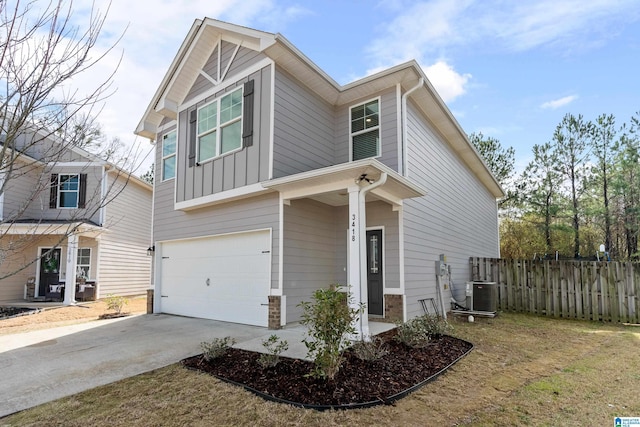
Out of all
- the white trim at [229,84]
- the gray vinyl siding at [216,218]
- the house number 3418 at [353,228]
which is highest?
the white trim at [229,84]

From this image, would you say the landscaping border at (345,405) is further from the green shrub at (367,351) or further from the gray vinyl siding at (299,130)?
the gray vinyl siding at (299,130)

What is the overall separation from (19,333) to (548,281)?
13.4 meters

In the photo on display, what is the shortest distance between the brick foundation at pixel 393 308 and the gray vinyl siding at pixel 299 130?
3359mm

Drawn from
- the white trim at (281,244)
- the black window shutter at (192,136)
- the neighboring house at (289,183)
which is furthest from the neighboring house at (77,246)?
the white trim at (281,244)

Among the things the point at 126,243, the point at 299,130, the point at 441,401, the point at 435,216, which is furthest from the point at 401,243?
the point at 126,243

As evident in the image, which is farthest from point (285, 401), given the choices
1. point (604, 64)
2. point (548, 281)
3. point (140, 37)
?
point (604, 64)

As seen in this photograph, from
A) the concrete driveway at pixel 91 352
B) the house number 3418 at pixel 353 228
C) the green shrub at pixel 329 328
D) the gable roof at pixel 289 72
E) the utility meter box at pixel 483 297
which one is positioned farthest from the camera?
the utility meter box at pixel 483 297

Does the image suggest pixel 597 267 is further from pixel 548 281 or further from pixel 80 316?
pixel 80 316

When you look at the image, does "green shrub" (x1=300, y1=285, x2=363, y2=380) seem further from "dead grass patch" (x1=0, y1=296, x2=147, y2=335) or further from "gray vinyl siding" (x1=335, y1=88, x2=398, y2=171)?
"dead grass patch" (x1=0, y1=296, x2=147, y2=335)

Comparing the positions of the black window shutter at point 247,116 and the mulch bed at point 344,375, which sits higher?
the black window shutter at point 247,116

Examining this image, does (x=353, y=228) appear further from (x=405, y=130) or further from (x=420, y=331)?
(x=405, y=130)

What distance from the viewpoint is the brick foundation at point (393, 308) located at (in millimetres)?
7430

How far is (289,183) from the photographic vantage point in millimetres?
6945

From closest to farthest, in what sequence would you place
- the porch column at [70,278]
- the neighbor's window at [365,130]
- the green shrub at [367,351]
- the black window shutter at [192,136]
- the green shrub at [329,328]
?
the green shrub at [329,328] → the green shrub at [367,351] → the neighbor's window at [365,130] → the black window shutter at [192,136] → the porch column at [70,278]
